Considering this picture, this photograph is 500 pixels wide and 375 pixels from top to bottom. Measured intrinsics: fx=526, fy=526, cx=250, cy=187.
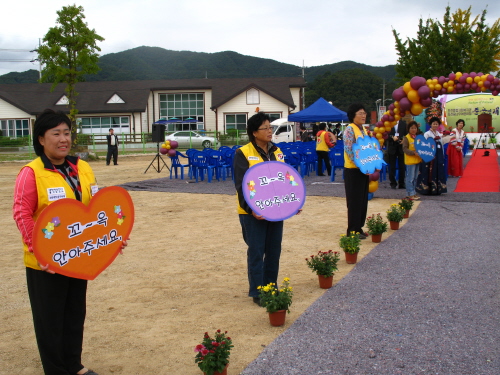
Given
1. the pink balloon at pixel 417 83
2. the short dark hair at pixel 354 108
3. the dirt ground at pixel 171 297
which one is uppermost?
the pink balloon at pixel 417 83

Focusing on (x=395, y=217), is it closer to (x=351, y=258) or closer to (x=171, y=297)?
(x=351, y=258)

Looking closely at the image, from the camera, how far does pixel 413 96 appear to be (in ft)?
36.8

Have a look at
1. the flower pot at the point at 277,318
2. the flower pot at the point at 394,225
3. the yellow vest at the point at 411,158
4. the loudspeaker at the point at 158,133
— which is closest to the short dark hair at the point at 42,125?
the flower pot at the point at 277,318

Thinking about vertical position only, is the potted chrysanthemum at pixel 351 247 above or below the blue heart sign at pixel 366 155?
below

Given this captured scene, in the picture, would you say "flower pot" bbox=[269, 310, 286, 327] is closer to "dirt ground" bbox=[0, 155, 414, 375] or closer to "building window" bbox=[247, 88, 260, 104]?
"dirt ground" bbox=[0, 155, 414, 375]

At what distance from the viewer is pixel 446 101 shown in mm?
25484

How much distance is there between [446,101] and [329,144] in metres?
12.2

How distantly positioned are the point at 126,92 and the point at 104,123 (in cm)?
416

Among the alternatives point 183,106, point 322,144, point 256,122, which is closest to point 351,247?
point 256,122

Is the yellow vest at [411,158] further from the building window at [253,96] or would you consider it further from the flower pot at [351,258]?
the building window at [253,96]

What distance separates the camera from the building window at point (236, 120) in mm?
50625

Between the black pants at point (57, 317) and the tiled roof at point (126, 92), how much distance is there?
153ft

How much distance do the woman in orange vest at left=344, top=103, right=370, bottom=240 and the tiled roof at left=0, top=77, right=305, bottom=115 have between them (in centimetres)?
4244

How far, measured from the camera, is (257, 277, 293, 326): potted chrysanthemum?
4.05m
